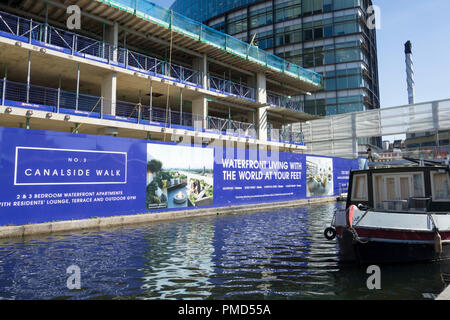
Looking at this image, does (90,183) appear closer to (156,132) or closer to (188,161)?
(188,161)

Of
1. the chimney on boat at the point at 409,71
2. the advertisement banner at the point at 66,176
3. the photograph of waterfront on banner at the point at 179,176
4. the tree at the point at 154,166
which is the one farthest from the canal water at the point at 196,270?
the chimney on boat at the point at 409,71

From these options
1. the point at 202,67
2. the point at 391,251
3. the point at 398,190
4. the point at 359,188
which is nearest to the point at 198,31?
the point at 202,67

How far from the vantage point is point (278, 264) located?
5.97m

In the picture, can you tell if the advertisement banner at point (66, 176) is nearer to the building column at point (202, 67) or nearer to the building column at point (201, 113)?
the building column at point (201, 113)

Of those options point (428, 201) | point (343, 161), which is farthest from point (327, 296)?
point (343, 161)

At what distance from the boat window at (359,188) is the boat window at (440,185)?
1.52m

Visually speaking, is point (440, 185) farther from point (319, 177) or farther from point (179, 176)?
point (319, 177)

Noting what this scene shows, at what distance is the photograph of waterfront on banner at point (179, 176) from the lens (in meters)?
13.0

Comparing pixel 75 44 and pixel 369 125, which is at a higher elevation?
pixel 75 44

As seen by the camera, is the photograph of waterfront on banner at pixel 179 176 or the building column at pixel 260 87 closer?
the photograph of waterfront on banner at pixel 179 176

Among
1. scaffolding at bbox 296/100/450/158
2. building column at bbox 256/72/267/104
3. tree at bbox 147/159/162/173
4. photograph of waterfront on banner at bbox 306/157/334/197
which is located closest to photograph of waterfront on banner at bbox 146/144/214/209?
tree at bbox 147/159/162/173

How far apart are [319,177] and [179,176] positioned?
12468mm

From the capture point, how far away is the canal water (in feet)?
14.8

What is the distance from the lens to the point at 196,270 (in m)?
5.56
